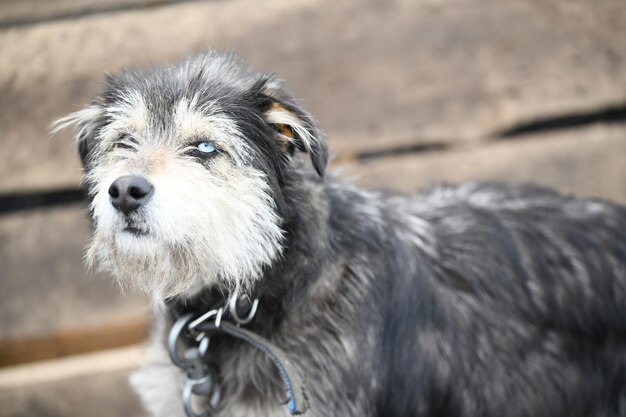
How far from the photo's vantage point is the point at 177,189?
2203mm

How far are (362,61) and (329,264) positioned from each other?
177cm

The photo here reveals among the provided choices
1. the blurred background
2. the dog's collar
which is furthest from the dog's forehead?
the blurred background

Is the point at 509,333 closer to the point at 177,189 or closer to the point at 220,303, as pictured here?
the point at 220,303

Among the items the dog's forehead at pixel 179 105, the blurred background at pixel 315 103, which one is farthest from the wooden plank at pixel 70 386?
the dog's forehead at pixel 179 105

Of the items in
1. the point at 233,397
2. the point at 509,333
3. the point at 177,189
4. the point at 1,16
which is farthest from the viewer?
the point at 1,16

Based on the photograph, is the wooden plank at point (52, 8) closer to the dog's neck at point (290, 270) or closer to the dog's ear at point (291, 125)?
the dog's ear at point (291, 125)

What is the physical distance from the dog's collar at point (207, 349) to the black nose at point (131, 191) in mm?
511

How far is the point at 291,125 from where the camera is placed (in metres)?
2.42

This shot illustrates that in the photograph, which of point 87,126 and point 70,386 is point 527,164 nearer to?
point 87,126

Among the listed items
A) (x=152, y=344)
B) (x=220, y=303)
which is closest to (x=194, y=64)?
(x=220, y=303)

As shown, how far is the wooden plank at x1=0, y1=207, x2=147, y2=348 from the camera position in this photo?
156 inches

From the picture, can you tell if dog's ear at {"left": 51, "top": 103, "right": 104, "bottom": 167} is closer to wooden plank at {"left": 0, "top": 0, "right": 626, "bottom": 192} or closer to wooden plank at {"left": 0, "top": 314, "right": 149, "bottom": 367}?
wooden plank at {"left": 0, "top": 0, "right": 626, "bottom": 192}

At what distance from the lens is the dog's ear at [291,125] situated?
2.36 metres

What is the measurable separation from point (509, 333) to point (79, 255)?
8.05ft
